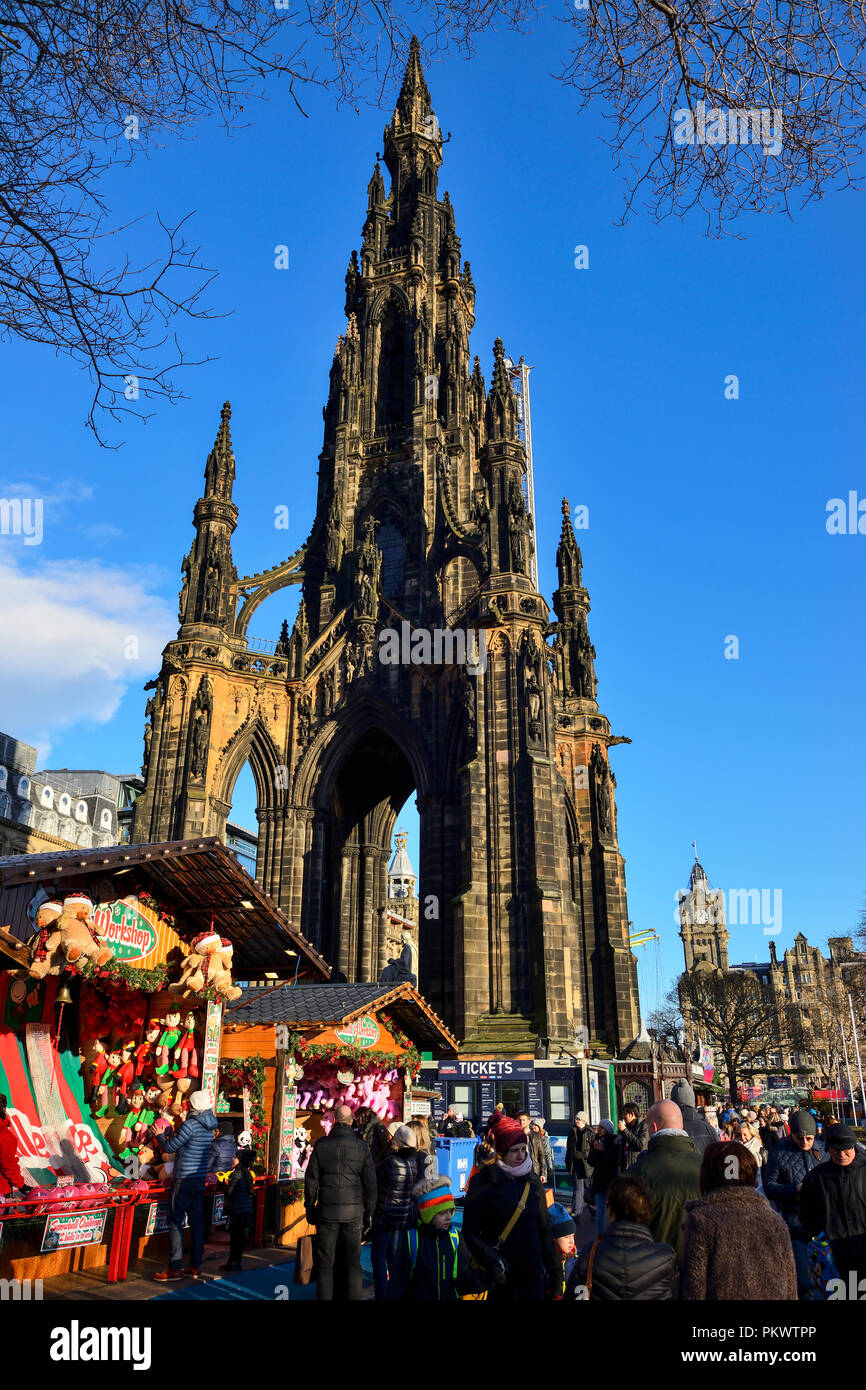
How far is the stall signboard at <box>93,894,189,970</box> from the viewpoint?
1016 cm

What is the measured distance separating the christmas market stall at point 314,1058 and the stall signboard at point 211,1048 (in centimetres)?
103

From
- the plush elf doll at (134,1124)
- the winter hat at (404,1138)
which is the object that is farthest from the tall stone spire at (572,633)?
the winter hat at (404,1138)

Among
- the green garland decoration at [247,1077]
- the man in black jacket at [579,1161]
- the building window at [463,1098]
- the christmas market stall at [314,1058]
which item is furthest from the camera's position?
the building window at [463,1098]

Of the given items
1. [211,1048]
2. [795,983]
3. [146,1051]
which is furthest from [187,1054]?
[795,983]

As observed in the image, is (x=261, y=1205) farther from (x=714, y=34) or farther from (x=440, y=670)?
(x=440, y=670)

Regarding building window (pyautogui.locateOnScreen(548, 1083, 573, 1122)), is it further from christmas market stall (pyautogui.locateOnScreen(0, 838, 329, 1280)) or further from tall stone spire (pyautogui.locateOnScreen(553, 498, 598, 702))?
tall stone spire (pyautogui.locateOnScreen(553, 498, 598, 702))

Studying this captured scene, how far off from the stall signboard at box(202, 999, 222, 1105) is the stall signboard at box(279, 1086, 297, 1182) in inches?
42.7

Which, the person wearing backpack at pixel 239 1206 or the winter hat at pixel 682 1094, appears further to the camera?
the person wearing backpack at pixel 239 1206

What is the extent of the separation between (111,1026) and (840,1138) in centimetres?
770

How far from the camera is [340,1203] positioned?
6.62m

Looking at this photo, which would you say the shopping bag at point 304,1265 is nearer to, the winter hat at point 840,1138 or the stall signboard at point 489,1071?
the winter hat at point 840,1138

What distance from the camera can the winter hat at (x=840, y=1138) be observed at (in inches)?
223

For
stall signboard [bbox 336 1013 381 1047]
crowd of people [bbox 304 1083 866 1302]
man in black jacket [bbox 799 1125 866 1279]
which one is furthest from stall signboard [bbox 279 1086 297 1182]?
man in black jacket [bbox 799 1125 866 1279]
